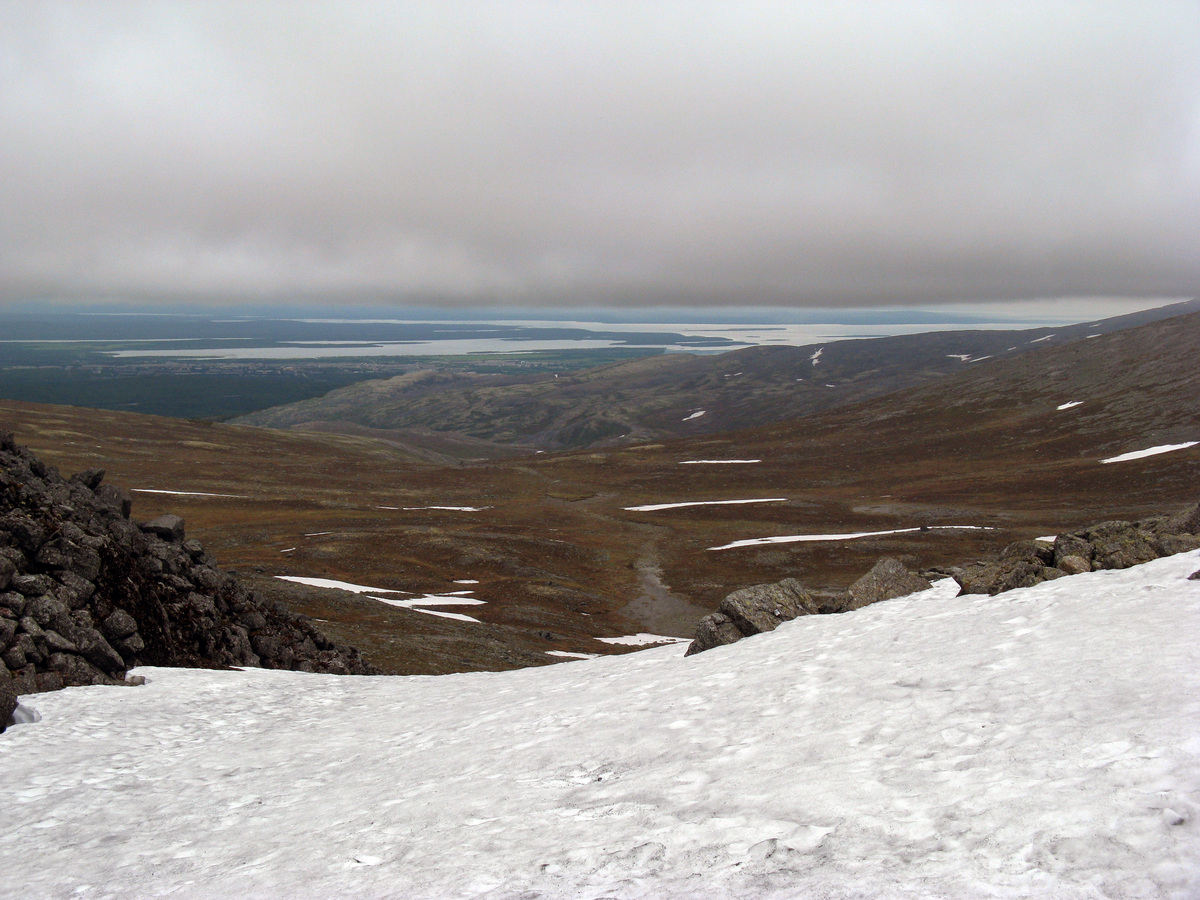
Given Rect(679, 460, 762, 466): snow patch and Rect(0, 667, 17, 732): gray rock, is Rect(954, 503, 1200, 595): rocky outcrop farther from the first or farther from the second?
Rect(679, 460, 762, 466): snow patch

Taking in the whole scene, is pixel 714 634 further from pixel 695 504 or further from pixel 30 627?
pixel 695 504

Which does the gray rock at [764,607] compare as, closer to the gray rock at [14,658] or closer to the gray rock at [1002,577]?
the gray rock at [1002,577]

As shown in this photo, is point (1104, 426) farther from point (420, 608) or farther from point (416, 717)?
point (416, 717)

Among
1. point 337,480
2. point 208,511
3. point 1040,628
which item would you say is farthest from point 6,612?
point 337,480

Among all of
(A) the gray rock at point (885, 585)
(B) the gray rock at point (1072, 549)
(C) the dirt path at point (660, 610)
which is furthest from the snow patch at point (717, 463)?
(B) the gray rock at point (1072, 549)

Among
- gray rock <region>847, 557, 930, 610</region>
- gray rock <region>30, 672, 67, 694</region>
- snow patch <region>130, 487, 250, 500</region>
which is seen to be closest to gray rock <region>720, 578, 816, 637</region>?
gray rock <region>847, 557, 930, 610</region>

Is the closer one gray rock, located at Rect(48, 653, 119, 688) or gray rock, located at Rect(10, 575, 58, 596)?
gray rock, located at Rect(48, 653, 119, 688)
